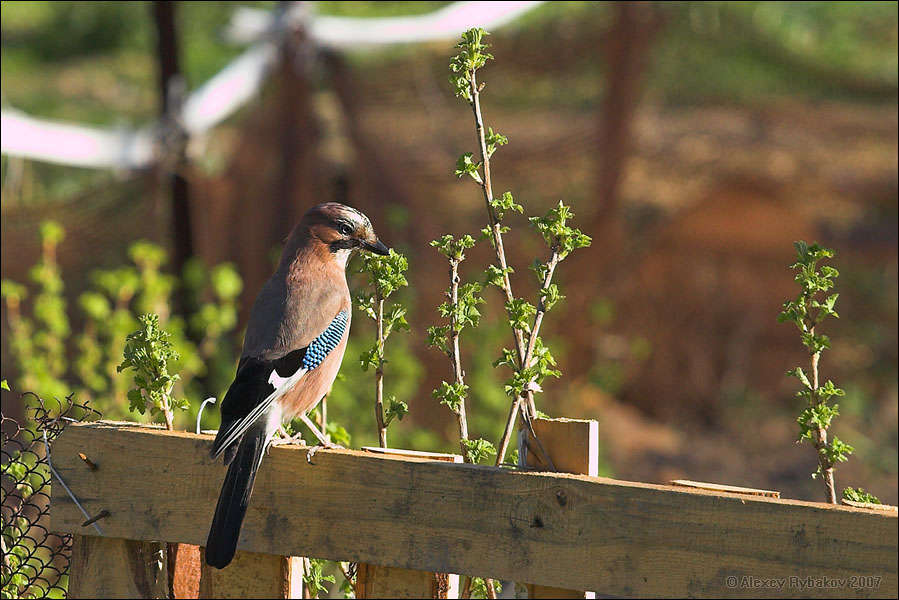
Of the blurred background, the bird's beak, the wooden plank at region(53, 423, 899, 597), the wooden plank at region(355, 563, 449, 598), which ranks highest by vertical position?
the blurred background

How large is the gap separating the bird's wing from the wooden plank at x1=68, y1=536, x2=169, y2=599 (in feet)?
1.23

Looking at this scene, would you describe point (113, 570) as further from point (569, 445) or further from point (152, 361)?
point (569, 445)

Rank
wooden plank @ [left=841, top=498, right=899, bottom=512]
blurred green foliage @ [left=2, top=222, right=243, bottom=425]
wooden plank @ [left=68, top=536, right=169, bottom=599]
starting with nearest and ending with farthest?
wooden plank @ [left=841, top=498, right=899, bottom=512]
wooden plank @ [left=68, top=536, right=169, bottom=599]
blurred green foliage @ [left=2, top=222, right=243, bottom=425]

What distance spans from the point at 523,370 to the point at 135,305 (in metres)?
3.36

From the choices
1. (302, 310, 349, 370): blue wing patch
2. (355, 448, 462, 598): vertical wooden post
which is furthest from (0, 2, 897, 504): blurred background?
(355, 448, 462, 598): vertical wooden post

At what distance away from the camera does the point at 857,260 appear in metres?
9.14

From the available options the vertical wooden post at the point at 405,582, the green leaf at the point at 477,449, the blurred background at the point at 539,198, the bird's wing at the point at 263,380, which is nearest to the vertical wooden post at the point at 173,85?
the blurred background at the point at 539,198

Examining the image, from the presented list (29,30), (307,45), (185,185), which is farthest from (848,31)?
(29,30)

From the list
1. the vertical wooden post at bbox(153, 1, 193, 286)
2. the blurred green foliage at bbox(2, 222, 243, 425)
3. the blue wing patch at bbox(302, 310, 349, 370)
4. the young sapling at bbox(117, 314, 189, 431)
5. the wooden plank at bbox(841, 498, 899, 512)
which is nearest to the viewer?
the wooden plank at bbox(841, 498, 899, 512)

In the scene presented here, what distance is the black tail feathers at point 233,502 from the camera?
2414 millimetres

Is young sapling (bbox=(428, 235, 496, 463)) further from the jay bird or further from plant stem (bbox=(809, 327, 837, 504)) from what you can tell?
plant stem (bbox=(809, 327, 837, 504))

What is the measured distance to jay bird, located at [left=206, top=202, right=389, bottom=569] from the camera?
2527 mm

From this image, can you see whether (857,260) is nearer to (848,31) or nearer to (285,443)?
(848,31)

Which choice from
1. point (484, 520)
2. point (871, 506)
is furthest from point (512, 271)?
point (871, 506)
